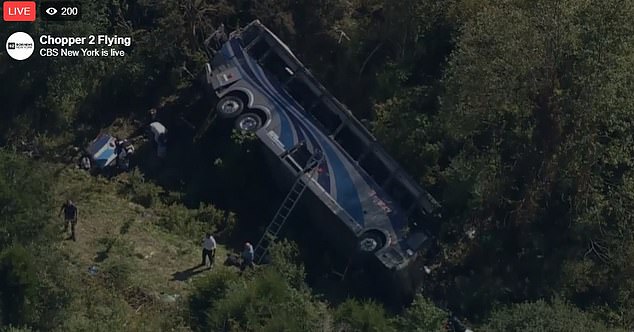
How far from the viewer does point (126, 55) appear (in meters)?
21.6

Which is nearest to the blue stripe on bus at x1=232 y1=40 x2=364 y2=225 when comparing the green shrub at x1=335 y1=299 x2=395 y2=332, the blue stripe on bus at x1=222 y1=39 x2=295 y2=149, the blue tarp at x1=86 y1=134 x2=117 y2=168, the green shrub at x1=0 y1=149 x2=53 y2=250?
the blue stripe on bus at x1=222 y1=39 x2=295 y2=149

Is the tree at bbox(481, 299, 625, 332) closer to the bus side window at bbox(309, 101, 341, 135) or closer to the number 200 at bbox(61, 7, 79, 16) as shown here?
the bus side window at bbox(309, 101, 341, 135)

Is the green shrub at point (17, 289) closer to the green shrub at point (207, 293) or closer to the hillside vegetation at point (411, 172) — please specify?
the hillside vegetation at point (411, 172)

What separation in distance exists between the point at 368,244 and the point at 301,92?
14.5ft

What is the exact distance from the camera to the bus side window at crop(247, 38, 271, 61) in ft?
69.1

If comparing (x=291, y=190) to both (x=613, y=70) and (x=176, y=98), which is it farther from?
(x=613, y=70)

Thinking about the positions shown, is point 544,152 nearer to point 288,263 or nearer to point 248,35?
point 288,263

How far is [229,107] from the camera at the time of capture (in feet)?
65.8

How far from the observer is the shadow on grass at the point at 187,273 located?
17.4 metres

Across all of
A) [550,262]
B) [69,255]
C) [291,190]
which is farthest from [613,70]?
[69,255]

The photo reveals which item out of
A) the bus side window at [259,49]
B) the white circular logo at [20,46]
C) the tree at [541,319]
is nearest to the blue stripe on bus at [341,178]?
the bus side window at [259,49]

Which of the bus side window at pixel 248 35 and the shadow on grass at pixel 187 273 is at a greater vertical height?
the bus side window at pixel 248 35

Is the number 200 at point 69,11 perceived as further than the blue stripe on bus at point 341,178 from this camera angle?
Yes
